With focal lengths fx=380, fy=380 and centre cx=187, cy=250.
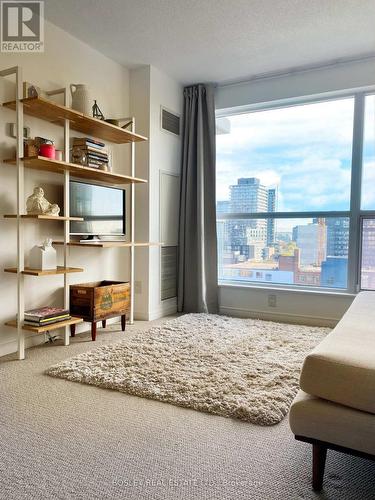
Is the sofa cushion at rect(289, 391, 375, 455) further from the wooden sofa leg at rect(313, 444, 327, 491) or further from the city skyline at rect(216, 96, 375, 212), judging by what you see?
the city skyline at rect(216, 96, 375, 212)

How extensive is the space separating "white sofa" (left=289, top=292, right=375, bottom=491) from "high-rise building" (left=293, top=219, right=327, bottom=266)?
8.84ft

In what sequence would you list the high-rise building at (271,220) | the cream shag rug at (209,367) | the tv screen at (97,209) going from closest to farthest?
the cream shag rug at (209,367), the tv screen at (97,209), the high-rise building at (271,220)

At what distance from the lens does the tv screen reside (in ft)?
10.4

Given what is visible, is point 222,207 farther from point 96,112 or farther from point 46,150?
point 46,150

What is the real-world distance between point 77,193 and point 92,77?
118cm

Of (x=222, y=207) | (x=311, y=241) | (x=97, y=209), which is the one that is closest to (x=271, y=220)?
(x=311, y=241)

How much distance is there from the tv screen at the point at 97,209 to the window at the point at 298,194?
52.2 inches

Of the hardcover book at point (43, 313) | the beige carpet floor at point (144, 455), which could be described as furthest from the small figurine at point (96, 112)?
the beige carpet floor at point (144, 455)

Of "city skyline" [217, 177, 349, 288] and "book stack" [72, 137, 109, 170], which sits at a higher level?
"book stack" [72, 137, 109, 170]

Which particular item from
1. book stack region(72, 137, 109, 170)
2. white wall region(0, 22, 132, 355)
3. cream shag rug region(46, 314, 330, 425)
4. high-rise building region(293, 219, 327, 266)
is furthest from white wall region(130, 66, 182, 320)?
high-rise building region(293, 219, 327, 266)

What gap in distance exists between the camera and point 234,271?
14.5ft

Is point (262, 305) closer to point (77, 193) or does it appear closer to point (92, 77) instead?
point (77, 193)

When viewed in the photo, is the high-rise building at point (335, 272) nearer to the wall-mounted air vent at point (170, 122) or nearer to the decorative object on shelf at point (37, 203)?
the wall-mounted air vent at point (170, 122)

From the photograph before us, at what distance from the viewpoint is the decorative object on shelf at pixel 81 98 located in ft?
10.4
